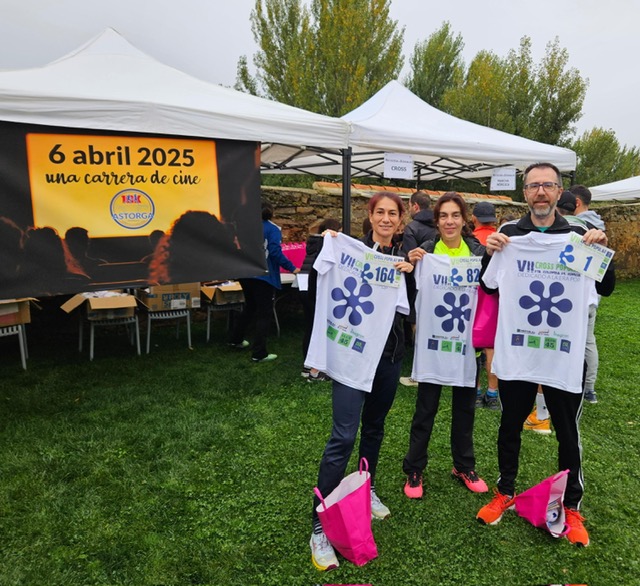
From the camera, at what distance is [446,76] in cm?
2111

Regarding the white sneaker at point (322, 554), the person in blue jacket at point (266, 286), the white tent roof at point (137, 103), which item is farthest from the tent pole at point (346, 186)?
the white sneaker at point (322, 554)

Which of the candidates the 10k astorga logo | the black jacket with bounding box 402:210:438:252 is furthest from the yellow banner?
the black jacket with bounding box 402:210:438:252

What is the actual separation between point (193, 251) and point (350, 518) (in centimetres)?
278

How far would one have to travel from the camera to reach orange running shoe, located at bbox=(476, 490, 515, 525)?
247cm

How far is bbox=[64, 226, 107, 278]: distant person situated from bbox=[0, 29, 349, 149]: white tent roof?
2.64 ft

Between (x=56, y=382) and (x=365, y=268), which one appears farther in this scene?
(x=56, y=382)

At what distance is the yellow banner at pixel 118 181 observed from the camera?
3516 mm

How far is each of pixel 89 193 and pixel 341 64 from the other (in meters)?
17.2

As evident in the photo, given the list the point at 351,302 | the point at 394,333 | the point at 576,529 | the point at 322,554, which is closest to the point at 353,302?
the point at 351,302

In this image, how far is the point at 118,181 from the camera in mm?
3748

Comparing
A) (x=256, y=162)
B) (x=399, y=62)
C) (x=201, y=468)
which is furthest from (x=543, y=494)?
(x=399, y=62)

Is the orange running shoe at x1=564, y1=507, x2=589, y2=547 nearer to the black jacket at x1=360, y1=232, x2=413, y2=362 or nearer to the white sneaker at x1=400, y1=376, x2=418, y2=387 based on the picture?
the black jacket at x1=360, y1=232, x2=413, y2=362

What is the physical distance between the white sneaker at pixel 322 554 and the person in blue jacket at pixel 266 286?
126 inches

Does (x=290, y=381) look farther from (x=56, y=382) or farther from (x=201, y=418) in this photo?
(x=56, y=382)
